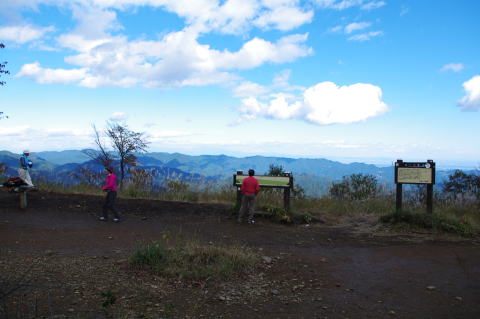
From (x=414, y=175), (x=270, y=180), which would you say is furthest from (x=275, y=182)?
(x=414, y=175)

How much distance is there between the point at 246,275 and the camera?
5.98 meters

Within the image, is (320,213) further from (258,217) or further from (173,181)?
(173,181)

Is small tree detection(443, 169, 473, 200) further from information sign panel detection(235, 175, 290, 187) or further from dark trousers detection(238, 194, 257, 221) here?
dark trousers detection(238, 194, 257, 221)

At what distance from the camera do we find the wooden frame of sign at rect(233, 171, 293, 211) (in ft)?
36.5

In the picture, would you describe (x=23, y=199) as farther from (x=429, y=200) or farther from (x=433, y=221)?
(x=429, y=200)

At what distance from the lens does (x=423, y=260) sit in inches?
286

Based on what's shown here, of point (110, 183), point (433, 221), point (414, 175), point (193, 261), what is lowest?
point (193, 261)

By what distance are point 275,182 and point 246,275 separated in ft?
17.8

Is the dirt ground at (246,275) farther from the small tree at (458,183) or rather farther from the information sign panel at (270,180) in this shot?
the small tree at (458,183)

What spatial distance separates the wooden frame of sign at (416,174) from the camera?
10.5 metres

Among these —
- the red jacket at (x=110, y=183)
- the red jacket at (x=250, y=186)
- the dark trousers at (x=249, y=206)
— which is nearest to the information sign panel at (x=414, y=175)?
the red jacket at (x=250, y=186)

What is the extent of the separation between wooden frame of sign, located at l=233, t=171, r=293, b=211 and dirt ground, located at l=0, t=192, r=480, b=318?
0.98 m

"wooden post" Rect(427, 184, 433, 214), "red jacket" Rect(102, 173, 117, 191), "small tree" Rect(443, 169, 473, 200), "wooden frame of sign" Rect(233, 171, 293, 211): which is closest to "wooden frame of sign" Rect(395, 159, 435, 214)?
"wooden post" Rect(427, 184, 433, 214)

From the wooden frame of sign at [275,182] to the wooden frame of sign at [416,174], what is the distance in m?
2.77
